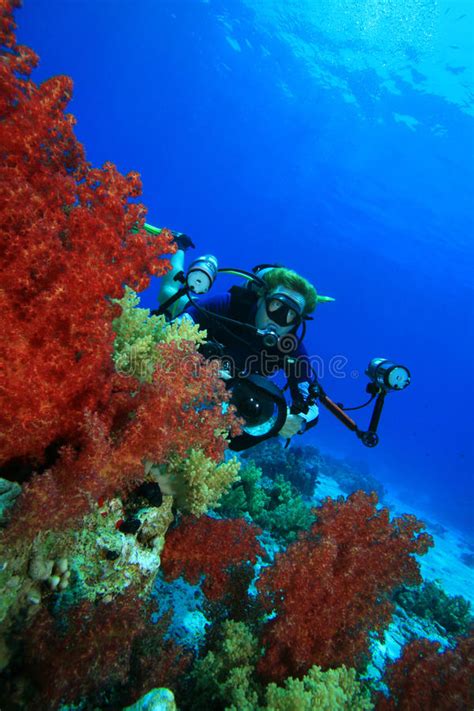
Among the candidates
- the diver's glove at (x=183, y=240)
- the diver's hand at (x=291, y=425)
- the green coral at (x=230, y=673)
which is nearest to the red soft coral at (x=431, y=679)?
the green coral at (x=230, y=673)

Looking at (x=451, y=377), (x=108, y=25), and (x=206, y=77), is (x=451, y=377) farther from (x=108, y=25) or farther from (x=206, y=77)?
(x=108, y=25)

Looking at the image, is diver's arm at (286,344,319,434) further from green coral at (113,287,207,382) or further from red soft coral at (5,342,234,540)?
green coral at (113,287,207,382)

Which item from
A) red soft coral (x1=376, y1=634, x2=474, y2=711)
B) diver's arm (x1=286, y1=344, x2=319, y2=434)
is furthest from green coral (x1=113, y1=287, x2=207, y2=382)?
red soft coral (x1=376, y1=634, x2=474, y2=711)

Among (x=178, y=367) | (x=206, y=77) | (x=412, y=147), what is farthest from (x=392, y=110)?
(x=178, y=367)


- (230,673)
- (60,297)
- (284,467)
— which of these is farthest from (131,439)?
(284,467)

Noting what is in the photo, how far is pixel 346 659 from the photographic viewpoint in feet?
8.93

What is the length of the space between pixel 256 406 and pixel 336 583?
1.80 meters

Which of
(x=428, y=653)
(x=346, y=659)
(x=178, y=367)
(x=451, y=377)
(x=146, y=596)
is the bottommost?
(x=146, y=596)

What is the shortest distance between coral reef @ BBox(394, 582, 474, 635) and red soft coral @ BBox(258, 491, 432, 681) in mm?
4815

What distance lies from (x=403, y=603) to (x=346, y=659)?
5163 mm

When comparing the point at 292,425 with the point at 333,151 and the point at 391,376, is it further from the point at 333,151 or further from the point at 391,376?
the point at 333,151

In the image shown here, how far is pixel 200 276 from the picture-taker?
4418 mm

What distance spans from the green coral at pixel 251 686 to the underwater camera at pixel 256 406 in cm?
178

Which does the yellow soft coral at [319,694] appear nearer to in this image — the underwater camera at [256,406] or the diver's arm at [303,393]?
the underwater camera at [256,406]
